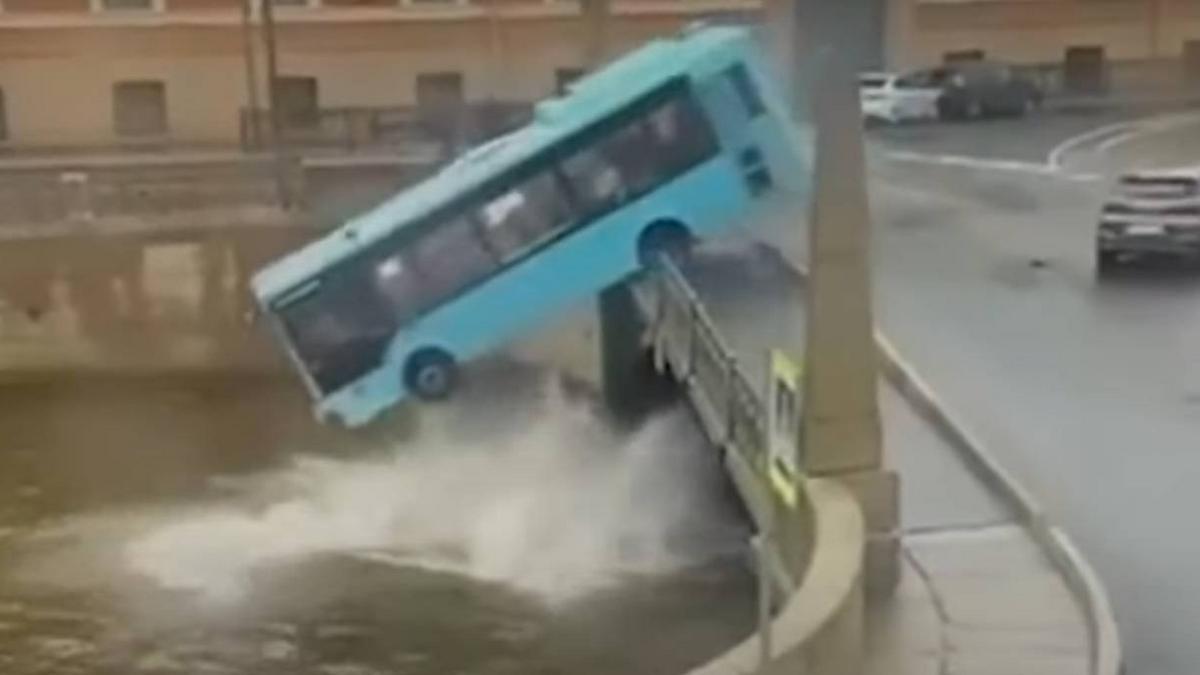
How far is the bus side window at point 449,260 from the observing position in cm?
2786

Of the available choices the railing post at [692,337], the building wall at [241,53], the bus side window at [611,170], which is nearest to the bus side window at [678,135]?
the bus side window at [611,170]

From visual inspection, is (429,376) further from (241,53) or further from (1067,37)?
(1067,37)

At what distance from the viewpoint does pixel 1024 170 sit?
1741 inches

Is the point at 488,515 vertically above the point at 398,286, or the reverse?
the point at 398,286

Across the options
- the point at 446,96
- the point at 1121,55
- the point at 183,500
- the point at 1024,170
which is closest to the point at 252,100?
the point at 446,96

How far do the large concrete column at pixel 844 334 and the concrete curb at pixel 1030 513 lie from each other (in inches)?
50.3

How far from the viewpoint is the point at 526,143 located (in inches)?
1123

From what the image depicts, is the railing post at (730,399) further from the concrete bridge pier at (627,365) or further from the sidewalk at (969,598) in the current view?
the concrete bridge pier at (627,365)

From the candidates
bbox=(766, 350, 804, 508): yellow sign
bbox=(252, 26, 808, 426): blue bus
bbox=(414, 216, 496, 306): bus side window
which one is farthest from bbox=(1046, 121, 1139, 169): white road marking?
bbox=(766, 350, 804, 508): yellow sign

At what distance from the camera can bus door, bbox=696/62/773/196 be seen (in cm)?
2905

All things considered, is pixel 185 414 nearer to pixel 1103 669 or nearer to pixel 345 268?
pixel 345 268

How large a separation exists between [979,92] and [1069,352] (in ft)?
86.5

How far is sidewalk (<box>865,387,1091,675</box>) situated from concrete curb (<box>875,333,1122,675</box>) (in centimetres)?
8

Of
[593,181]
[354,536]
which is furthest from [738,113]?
[354,536]
